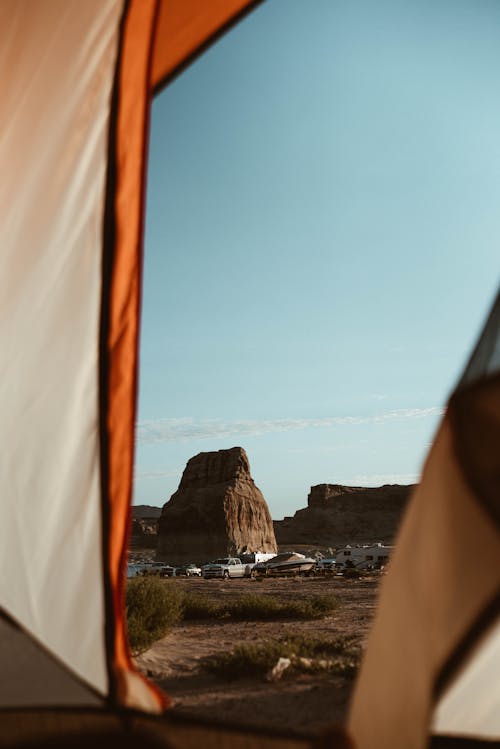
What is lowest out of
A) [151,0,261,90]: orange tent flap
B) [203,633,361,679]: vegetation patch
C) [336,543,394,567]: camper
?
[203,633,361,679]: vegetation patch

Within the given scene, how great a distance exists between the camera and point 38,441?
2.87 m

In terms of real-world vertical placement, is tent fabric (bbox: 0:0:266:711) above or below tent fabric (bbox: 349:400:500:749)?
above

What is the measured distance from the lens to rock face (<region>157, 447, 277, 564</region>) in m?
67.9

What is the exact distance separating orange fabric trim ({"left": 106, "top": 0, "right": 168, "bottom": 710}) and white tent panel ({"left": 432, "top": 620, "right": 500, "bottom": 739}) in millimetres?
1245

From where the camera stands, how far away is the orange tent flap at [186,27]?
136 inches

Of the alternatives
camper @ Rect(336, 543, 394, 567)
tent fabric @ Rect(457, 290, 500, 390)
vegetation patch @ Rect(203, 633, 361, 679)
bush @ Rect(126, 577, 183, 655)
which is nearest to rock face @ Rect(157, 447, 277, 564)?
camper @ Rect(336, 543, 394, 567)

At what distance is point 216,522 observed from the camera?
69000 mm

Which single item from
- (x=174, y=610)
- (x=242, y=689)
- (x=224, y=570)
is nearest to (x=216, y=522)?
(x=224, y=570)

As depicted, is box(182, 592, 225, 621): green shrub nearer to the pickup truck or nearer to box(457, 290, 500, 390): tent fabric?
box(457, 290, 500, 390): tent fabric

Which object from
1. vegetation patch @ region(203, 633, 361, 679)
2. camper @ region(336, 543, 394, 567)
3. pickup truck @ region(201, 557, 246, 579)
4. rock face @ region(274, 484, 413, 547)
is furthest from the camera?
rock face @ region(274, 484, 413, 547)

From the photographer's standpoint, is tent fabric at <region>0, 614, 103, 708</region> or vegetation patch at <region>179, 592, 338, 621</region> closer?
tent fabric at <region>0, 614, 103, 708</region>

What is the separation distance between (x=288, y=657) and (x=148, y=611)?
3214 millimetres

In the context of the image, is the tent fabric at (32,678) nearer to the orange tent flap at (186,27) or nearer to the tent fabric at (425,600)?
the tent fabric at (425,600)

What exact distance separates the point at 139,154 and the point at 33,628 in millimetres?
2206
